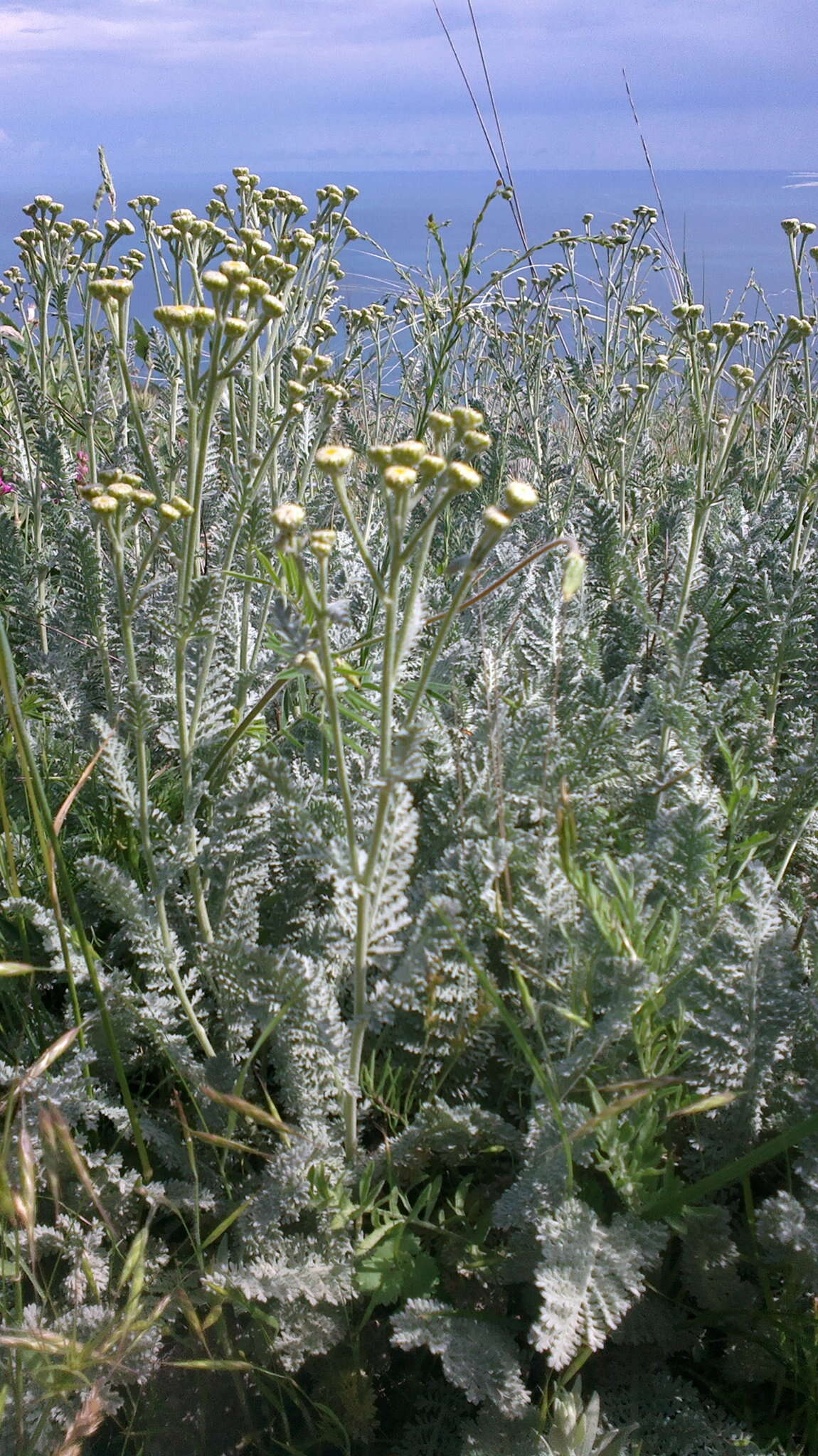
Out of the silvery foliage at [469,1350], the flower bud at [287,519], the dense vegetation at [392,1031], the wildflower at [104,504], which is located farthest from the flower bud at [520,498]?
the silvery foliage at [469,1350]

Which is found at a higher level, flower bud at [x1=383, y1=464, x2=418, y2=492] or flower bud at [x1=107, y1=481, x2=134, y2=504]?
flower bud at [x1=383, y1=464, x2=418, y2=492]

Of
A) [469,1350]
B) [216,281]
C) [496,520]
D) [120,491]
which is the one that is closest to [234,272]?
[216,281]

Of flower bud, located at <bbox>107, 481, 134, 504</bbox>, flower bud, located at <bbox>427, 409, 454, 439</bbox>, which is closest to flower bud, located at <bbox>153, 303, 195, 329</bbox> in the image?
flower bud, located at <bbox>107, 481, 134, 504</bbox>

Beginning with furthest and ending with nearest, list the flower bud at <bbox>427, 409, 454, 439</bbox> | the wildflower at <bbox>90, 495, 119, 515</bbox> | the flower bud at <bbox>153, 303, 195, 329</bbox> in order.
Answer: the flower bud at <bbox>153, 303, 195, 329</bbox> < the wildflower at <bbox>90, 495, 119, 515</bbox> < the flower bud at <bbox>427, 409, 454, 439</bbox>

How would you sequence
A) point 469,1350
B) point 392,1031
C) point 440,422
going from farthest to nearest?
point 392,1031
point 469,1350
point 440,422

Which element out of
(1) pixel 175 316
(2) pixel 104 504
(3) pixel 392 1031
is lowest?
(3) pixel 392 1031

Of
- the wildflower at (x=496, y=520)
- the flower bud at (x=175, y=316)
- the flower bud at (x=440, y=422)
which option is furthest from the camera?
the flower bud at (x=175, y=316)

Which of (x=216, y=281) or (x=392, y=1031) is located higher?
(x=216, y=281)

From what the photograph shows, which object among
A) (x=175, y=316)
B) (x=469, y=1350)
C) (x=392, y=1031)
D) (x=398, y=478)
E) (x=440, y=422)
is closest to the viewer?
(x=398, y=478)

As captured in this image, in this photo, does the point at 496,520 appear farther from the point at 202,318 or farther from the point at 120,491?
the point at 202,318

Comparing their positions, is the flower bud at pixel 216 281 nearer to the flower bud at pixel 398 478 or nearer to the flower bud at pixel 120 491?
the flower bud at pixel 120 491

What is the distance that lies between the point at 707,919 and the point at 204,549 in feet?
5.35

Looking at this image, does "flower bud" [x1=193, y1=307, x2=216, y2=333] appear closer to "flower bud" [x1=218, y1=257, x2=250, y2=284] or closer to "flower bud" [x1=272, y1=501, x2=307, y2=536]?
"flower bud" [x1=218, y1=257, x2=250, y2=284]

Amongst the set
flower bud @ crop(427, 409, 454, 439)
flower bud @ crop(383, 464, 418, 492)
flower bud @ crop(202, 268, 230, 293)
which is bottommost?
flower bud @ crop(383, 464, 418, 492)
